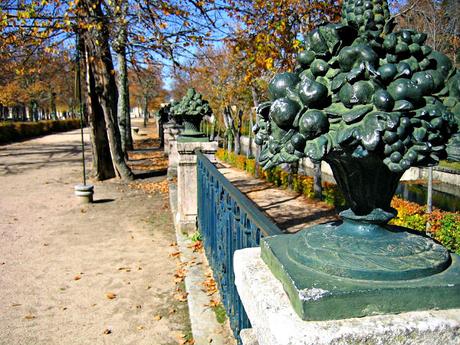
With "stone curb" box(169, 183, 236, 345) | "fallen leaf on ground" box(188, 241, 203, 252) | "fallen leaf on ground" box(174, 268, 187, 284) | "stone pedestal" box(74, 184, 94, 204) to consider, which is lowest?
"fallen leaf on ground" box(174, 268, 187, 284)

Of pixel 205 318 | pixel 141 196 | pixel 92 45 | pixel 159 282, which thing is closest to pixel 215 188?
pixel 205 318

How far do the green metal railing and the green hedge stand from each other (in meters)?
29.4

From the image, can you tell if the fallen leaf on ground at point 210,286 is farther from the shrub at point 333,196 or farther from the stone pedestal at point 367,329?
the shrub at point 333,196

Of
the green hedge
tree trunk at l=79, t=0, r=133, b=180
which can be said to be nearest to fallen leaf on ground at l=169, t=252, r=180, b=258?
tree trunk at l=79, t=0, r=133, b=180

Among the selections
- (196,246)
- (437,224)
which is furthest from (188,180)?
(437,224)

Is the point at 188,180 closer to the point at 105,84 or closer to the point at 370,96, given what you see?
the point at 370,96

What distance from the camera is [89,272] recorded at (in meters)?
6.17

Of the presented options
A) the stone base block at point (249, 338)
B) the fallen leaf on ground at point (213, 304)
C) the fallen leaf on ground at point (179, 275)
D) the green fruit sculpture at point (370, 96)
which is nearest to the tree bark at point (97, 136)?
the fallen leaf on ground at point (179, 275)

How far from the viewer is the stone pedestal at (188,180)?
6.83m

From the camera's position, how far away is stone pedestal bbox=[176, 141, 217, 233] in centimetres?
683

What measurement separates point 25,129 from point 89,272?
110ft

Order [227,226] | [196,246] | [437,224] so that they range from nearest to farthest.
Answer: [227,226] < [196,246] < [437,224]

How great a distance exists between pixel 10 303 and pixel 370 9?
17.9 ft

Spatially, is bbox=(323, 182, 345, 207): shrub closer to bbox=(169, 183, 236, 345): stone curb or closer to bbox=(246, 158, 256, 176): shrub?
bbox=(246, 158, 256, 176): shrub
